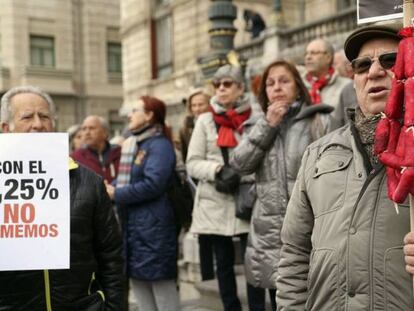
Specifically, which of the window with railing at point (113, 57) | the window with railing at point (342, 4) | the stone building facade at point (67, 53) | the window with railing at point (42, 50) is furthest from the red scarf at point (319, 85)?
the window with railing at point (113, 57)

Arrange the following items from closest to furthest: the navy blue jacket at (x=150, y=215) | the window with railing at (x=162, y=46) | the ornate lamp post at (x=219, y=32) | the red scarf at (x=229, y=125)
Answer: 1. the navy blue jacket at (x=150, y=215)
2. the red scarf at (x=229, y=125)
3. the ornate lamp post at (x=219, y=32)
4. the window with railing at (x=162, y=46)

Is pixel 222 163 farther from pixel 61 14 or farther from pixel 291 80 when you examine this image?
pixel 61 14

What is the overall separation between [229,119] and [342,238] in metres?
3.10

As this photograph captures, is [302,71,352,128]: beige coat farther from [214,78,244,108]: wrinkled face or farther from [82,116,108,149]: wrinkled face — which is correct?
[82,116,108,149]: wrinkled face

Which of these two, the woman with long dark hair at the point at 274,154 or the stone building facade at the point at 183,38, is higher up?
the stone building facade at the point at 183,38

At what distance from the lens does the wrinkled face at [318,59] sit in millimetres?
5977

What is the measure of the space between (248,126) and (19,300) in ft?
7.74

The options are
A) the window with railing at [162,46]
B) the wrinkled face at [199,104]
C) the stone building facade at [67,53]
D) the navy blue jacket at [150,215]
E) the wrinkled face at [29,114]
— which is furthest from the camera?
the stone building facade at [67,53]

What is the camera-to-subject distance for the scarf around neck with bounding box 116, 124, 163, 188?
17.4 ft

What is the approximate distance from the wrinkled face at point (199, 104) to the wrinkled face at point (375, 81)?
13.8ft

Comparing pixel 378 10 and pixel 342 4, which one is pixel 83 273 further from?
pixel 342 4

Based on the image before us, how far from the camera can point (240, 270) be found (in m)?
6.87

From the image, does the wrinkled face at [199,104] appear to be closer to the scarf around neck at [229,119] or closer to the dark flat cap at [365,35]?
the scarf around neck at [229,119]

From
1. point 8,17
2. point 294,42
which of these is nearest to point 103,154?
point 294,42
